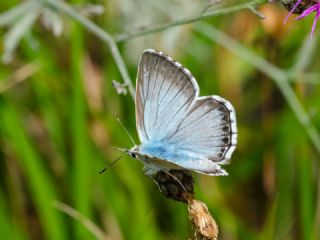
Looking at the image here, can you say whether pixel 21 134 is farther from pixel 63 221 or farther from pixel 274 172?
pixel 274 172

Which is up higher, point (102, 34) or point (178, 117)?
point (102, 34)

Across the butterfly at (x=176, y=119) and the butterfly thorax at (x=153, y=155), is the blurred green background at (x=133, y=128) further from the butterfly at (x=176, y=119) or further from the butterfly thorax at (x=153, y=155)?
the butterfly thorax at (x=153, y=155)

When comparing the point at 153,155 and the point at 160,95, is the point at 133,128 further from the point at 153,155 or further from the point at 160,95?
the point at 153,155

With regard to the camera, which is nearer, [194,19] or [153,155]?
[153,155]

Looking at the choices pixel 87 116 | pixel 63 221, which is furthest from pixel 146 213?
pixel 87 116

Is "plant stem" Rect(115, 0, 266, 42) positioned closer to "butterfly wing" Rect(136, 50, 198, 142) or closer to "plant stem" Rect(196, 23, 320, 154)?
"butterfly wing" Rect(136, 50, 198, 142)

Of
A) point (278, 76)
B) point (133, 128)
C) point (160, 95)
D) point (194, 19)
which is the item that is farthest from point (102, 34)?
point (133, 128)

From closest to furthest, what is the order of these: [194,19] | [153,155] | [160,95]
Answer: [153,155] < [160,95] < [194,19]

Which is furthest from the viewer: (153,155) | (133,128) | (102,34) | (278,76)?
(133,128)

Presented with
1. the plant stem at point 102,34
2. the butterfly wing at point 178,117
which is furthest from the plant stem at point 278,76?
the butterfly wing at point 178,117
